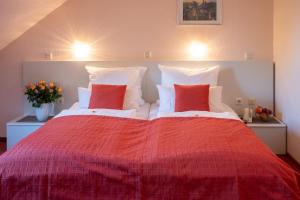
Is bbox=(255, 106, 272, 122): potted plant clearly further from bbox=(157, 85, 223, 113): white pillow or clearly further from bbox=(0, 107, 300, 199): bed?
bbox=(0, 107, 300, 199): bed

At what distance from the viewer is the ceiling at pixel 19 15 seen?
3.38 meters

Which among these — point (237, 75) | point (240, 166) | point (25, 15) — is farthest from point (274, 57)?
point (25, 15)

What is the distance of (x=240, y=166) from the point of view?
2062 mm

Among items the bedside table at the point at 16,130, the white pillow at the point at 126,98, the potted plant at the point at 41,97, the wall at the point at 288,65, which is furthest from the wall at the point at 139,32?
the bedside table at the point at 16,130

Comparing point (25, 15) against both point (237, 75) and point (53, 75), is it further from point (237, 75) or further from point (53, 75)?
point (237, 75)

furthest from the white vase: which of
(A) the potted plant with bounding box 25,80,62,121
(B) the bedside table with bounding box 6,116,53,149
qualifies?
(B) the bedside table with bounding box 6,116,53,149

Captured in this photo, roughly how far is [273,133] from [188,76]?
3.59 ft

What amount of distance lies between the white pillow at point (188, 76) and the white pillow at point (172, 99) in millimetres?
138

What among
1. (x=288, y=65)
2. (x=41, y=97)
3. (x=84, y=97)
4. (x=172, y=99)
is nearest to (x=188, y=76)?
(x=172, y=99)

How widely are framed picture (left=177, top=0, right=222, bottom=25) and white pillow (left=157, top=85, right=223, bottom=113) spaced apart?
34.8 inches

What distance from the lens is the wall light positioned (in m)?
4.23

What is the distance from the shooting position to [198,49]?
13.9 ft

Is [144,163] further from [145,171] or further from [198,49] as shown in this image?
[198,49]

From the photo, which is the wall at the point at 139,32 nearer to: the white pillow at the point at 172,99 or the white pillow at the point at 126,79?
the white pillow at the point at 126,79
